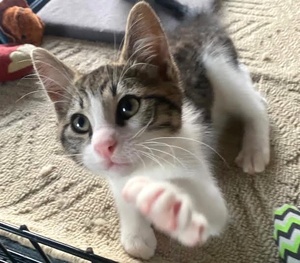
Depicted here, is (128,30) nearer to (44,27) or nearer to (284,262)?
(284,262)

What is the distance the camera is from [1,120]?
1.58m

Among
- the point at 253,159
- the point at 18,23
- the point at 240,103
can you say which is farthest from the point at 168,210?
the point at 18,23

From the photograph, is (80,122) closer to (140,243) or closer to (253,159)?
(140,243)

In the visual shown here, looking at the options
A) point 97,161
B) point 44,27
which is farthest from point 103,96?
point 44,27

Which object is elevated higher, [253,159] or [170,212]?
[170,212]

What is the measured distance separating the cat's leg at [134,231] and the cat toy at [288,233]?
26 cm

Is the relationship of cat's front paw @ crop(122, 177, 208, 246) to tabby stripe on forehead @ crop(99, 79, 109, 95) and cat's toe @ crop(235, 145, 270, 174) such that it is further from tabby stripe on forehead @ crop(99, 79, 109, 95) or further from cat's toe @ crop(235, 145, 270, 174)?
cat's toe @ crop(235, 145, 270, 174)

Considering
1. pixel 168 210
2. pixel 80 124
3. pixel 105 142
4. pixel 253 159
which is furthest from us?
pixel 253 159

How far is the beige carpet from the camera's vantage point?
116cm

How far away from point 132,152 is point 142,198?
0.63ft

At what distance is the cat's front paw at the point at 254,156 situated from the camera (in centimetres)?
129

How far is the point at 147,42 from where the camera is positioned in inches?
41.1

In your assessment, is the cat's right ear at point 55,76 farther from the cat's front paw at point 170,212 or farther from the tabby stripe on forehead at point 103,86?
the cat's front paw at point 170,212

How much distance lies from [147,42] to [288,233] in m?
0.43
